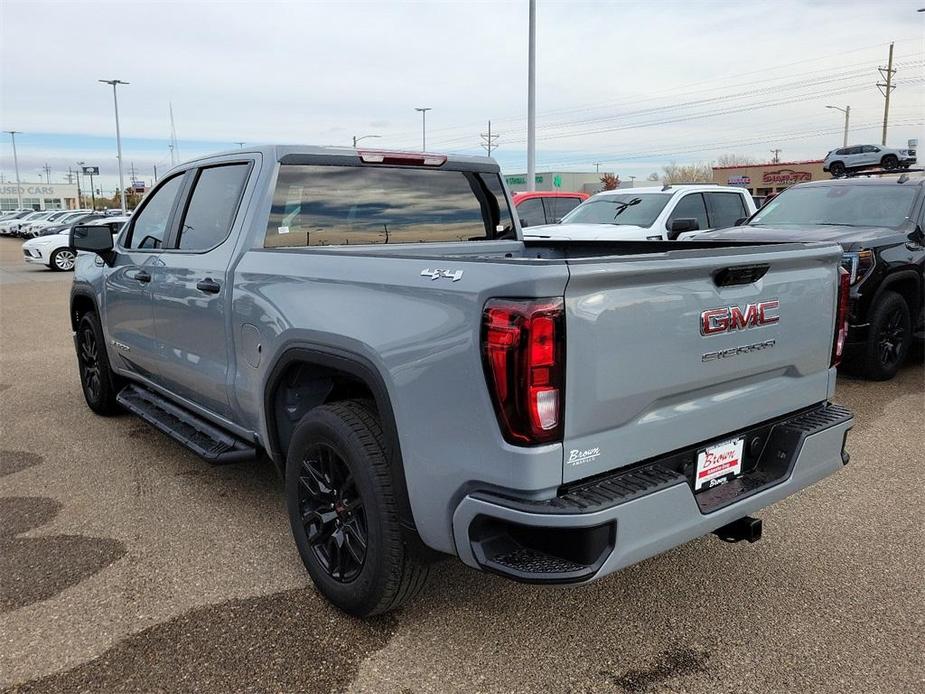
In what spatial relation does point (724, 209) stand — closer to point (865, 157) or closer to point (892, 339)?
point (892, 339)

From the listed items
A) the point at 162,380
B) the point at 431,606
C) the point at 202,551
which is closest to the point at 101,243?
the point at 162,380

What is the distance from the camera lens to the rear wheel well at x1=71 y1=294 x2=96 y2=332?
5.91 metres

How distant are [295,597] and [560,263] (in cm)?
194

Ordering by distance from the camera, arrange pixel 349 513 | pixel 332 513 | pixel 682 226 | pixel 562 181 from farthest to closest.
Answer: pixel 562 181
pixel 682 226
pixel 332 513
pixel 349 513

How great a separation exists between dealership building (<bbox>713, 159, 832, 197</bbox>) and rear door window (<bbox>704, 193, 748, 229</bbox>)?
5135 cm

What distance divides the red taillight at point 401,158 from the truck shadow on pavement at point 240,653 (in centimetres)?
228

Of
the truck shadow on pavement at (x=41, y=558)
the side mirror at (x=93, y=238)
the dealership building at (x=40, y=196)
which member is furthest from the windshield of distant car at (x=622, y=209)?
the dealership building at (x=40, y=196)

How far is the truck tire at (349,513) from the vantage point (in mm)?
2725

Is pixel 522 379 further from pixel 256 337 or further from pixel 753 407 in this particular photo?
pixel 256 337

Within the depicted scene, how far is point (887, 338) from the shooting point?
6.97 metres

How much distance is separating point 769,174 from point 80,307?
64.2 m

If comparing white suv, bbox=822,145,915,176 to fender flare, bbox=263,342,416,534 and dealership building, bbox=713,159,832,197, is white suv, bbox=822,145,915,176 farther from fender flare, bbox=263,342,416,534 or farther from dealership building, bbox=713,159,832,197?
fender flare, bbox=263,342,416,534

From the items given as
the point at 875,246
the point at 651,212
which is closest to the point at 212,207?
the point at 875,246

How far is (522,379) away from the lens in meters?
2.25
